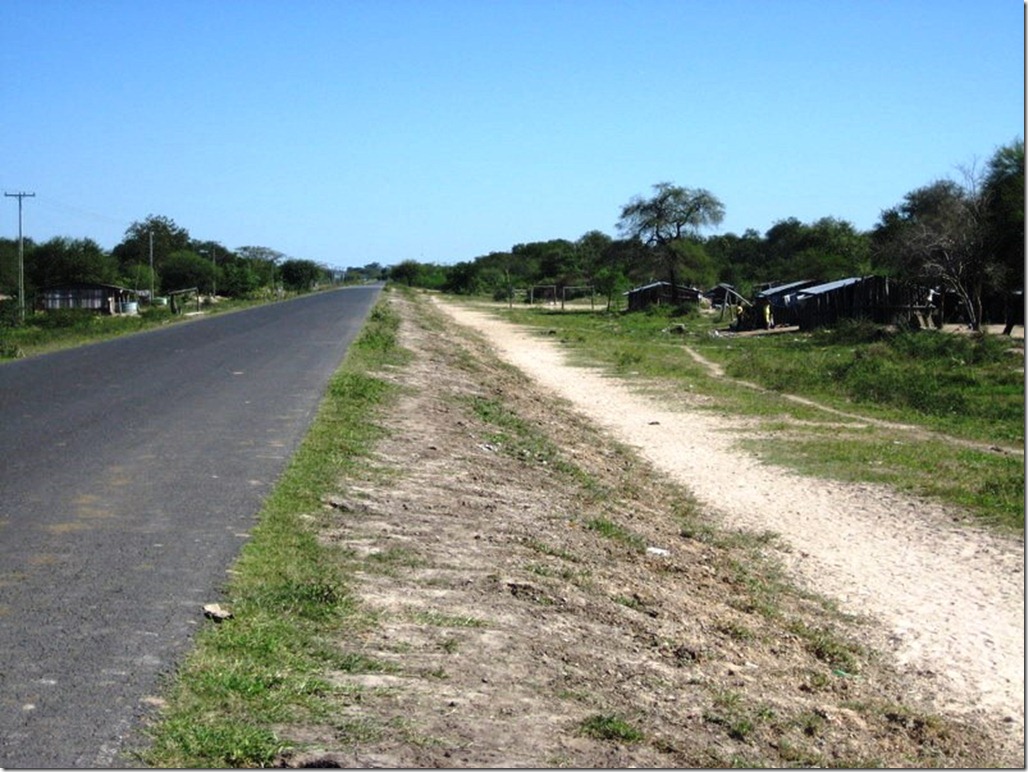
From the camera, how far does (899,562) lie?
11.4 m

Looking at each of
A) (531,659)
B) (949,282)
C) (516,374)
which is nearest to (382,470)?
(531,659)

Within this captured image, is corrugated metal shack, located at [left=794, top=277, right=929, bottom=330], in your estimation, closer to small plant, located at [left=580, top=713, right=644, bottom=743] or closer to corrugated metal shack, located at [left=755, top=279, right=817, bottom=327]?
corrugated metal shack, located at [left=755, top=279, right=817, bottom=327]

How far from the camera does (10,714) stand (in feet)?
16.2

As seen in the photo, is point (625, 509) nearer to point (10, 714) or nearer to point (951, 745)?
point (951, 745)

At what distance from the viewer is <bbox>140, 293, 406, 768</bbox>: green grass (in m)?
4.77

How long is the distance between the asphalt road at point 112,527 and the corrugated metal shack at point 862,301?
1391 inches

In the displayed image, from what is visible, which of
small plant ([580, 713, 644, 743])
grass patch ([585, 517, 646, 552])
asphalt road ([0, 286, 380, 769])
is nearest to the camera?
asphalt road ([0, 286, 380, 769])

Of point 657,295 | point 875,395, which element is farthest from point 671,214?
point 875,395

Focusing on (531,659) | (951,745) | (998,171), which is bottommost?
(951,745)

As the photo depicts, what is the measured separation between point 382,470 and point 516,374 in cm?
2009

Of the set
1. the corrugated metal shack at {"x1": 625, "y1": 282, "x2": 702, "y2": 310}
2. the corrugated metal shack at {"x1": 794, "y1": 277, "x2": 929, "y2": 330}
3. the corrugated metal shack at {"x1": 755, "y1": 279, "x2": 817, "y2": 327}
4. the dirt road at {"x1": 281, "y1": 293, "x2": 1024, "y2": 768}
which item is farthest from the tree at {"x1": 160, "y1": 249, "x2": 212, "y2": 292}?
the dirt road at {"x1": 281, "y1": 293, "x2": 1024, "y2": 768}

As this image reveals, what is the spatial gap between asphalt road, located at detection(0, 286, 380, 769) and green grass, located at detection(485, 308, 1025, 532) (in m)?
7.67

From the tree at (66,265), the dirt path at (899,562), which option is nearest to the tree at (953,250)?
the dirt path at (899,562)

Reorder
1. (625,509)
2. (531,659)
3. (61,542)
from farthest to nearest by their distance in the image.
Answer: (625,509), (61,542), (531,659)
